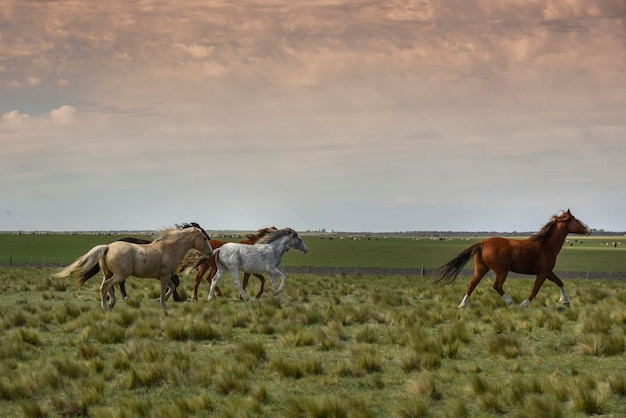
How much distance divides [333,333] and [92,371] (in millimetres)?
4879

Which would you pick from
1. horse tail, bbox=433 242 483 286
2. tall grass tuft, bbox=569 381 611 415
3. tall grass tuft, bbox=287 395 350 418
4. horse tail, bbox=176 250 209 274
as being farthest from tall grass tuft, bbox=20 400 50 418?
horse tail, bbox=433 242 483 286

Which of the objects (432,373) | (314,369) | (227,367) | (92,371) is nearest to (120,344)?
(92,371)

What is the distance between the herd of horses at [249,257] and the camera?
1783cm

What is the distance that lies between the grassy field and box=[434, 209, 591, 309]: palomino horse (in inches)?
44.0

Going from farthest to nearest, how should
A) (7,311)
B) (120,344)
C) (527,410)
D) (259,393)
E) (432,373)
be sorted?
(7,311), (120,344), (432,373), (259,393), (527,410)

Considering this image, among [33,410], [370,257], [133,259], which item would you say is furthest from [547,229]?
[370,257]

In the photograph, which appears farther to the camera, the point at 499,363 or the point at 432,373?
the point at 499,363

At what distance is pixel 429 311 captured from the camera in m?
18.6

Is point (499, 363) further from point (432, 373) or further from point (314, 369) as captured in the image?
point (314, 369)

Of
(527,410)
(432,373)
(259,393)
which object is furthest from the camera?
(432,373)

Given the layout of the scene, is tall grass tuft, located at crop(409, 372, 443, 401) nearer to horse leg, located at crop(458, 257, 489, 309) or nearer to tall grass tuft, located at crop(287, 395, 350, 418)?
tall grass tuft, located at crop(287, 395, 350, 418)

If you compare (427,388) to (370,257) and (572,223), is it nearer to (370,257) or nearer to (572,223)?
(572,223)

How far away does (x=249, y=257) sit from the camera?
67.7 feet

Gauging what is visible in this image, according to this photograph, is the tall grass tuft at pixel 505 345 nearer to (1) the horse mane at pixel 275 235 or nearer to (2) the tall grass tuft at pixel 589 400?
(2) the tall grass tuft at pixel 589 400
